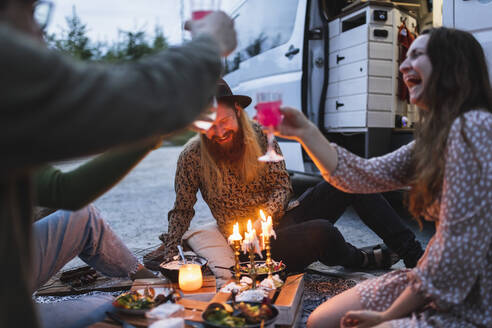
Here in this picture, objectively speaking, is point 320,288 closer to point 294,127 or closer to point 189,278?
point 189,278

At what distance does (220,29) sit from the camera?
1272 mm

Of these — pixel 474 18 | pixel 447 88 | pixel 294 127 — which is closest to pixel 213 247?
pixel 294 127

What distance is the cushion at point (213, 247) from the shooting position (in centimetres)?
281

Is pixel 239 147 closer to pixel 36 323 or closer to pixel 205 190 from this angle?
pixel 205 190

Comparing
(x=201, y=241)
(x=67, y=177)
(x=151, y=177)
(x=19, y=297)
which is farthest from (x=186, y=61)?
(x=151, y=177)

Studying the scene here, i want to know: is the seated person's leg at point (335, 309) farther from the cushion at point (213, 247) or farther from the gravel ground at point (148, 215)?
the gravel ground at point (148, 215)

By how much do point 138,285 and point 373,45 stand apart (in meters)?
3.02

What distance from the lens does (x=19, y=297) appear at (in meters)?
1.04

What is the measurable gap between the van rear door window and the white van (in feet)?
0.04

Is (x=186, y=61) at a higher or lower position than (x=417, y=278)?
higher

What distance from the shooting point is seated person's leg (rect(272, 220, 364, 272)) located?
2793mm

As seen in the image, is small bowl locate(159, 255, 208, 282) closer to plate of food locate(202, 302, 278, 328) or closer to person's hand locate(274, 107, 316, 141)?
plate of food locate(202, 302, 278, 328)

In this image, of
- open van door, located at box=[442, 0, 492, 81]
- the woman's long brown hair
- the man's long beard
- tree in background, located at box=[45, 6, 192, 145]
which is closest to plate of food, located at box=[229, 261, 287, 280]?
the man's long beard

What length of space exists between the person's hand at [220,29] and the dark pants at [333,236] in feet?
5.75
